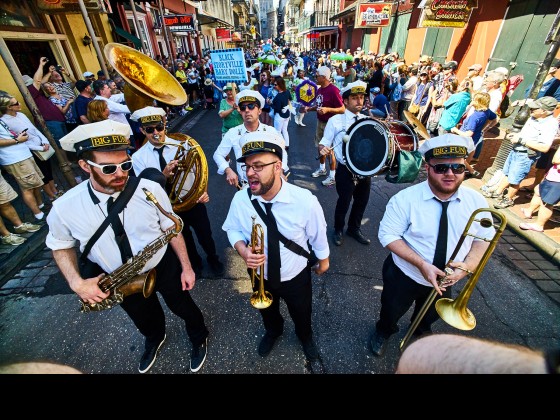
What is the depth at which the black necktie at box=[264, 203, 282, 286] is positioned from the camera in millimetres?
2164

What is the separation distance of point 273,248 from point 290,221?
0.28m

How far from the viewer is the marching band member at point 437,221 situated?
2123 millimetres

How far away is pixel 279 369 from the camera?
280 centimetres

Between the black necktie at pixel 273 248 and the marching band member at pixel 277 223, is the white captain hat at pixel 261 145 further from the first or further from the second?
the black necktie at pixel 273 248

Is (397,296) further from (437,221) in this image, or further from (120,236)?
(120,236)

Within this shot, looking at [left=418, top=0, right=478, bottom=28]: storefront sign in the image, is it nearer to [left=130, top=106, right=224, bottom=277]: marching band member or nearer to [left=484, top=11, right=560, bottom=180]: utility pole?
[left=484, top=11, right=560, bottom=180]: utility pole

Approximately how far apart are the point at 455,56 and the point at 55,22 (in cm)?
1730

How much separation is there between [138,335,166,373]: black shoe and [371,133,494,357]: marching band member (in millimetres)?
2803

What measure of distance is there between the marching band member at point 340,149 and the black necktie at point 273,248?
2019mm

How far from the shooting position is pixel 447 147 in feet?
7.01

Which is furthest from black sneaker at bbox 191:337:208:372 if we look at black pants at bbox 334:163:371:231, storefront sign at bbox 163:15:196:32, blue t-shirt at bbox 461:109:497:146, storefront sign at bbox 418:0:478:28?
storefront sign at bbox 163:15:196:32
